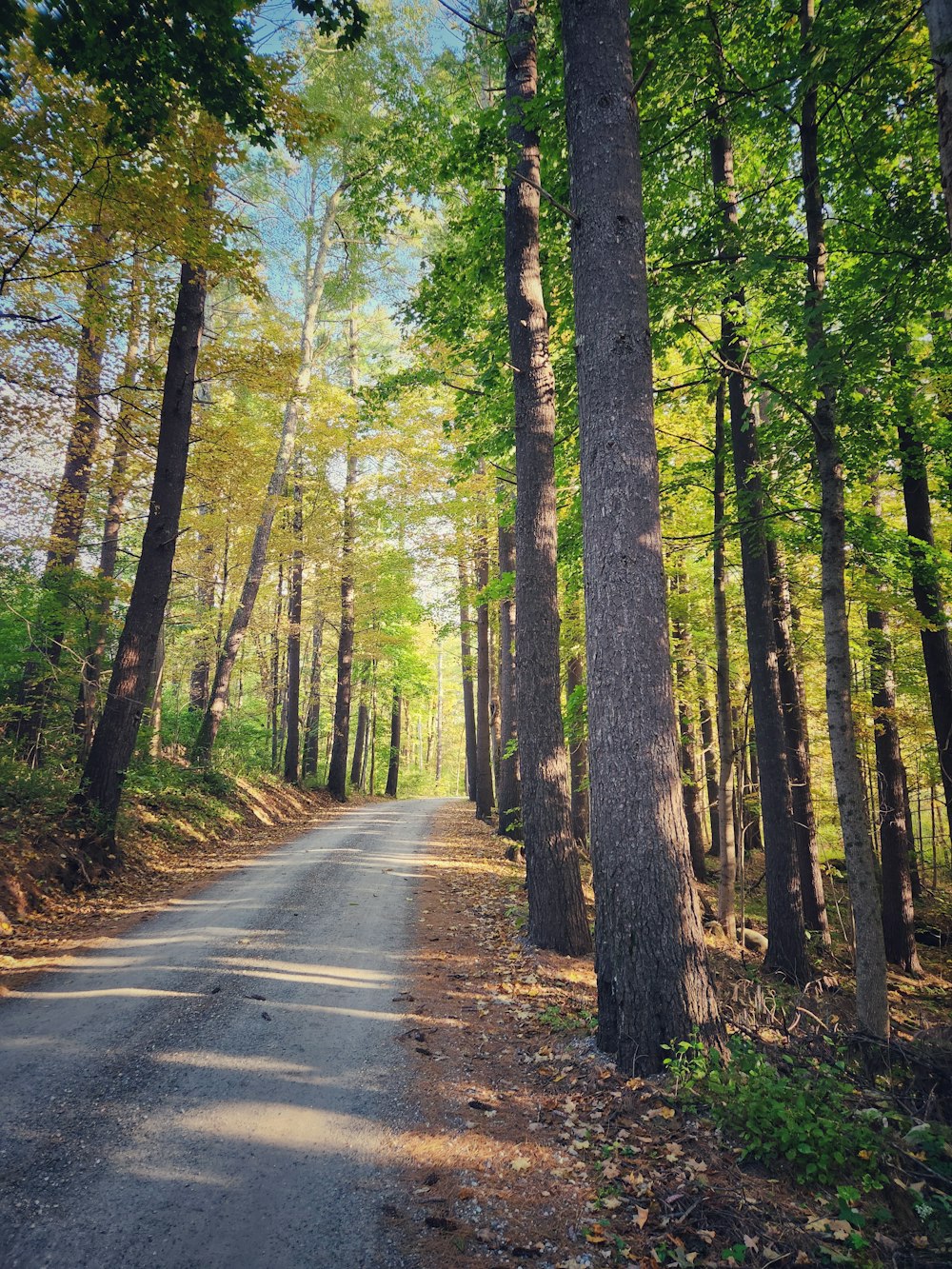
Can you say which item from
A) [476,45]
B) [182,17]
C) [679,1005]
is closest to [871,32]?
[182,17]

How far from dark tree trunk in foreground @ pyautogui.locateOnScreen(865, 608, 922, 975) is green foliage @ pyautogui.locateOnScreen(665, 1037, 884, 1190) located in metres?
9.08

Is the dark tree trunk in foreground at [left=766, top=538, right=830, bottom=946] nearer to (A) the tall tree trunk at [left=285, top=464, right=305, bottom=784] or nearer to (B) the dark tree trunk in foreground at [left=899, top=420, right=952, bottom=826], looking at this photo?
(B) the dark tree trunk in foreground at [left=899, top=420, right=952, bottom=826]

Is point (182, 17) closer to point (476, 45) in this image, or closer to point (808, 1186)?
point (476, 45)

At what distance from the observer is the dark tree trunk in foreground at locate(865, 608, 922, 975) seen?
11.2 metres

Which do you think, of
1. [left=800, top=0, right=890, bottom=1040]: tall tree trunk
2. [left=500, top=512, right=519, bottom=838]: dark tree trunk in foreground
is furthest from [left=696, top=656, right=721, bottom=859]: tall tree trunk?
[left=500, top=512, right=519, bottom=838]: dark tree trunk in foreground

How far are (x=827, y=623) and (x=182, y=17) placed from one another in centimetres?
783

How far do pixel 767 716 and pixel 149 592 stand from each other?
9.77 m

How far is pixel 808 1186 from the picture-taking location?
292 cm

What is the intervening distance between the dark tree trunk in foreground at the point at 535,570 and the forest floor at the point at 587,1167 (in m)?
A: 1.05

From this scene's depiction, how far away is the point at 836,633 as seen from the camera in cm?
568

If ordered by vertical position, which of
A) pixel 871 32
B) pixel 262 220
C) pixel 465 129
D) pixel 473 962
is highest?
pixel 262 220

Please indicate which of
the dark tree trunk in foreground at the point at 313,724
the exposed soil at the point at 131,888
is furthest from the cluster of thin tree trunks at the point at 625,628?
the dark tree trunk in foreground at the point at 313,724

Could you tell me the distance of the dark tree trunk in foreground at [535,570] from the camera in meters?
6.59

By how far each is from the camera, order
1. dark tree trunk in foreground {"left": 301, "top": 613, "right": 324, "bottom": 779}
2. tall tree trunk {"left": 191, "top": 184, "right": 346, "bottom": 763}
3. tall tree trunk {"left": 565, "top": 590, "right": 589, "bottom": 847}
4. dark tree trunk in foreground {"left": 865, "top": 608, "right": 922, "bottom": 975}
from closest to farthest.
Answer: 1. dark tree trunk in foreground {"left": 865, "top": 608, "right": 922, "bottom": 975}
2. tall tree trunk {"left": 565, "top": 590, "right": 589, "bottom": 847}
3. tall tree trunk {"left": 191, "top": 184, "right": 346, "bottom": 763}
4. dark tree trunk in foreground {"left": 301, "top": 613, "right": 324, "bottom": 779}
